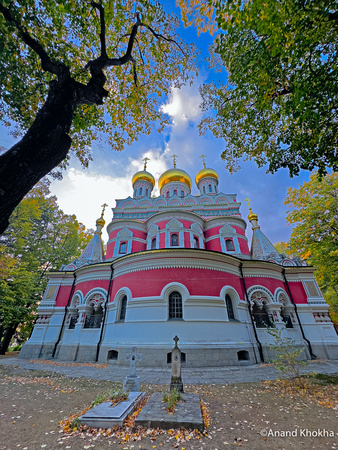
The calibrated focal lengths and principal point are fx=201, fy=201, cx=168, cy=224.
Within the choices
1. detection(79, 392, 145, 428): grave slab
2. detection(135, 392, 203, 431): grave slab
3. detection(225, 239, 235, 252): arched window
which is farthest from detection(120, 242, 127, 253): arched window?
detection(135, 392, 203, 431): grave slab

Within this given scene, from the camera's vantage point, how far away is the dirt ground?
3465 millimetres

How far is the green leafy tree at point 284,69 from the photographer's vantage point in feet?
13.9

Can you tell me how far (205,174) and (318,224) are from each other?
14.1m

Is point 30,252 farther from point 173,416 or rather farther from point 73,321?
point 173,416

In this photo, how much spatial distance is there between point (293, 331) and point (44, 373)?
14.2 m

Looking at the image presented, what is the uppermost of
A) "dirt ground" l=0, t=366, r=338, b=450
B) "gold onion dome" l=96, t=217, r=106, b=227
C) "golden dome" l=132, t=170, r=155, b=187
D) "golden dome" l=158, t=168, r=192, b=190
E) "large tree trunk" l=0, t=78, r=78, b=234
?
"golden dome" l=132, t=170, r=155, b=187

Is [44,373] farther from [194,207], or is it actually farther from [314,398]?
[194,207]

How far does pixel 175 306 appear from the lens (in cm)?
1096

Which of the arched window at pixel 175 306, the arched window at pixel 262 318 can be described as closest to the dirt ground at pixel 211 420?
the arched window at pixel 175 306

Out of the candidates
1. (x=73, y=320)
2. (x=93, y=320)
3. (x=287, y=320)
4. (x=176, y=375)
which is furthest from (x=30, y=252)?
(x=287, y=320)

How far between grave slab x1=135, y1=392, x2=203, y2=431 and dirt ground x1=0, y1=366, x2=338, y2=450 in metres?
0.14

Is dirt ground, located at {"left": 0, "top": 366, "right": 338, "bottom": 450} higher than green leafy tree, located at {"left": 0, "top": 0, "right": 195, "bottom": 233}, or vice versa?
green leafy tree, located at {"left": 0, "top": 0, "right": 195, "bottom": 233}

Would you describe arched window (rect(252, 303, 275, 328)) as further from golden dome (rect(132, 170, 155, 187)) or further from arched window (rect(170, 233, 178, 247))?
golden dome (rect(132, 170, 155, 187))

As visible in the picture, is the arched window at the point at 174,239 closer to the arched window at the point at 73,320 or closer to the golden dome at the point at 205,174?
the arched window at the point at 73,320
